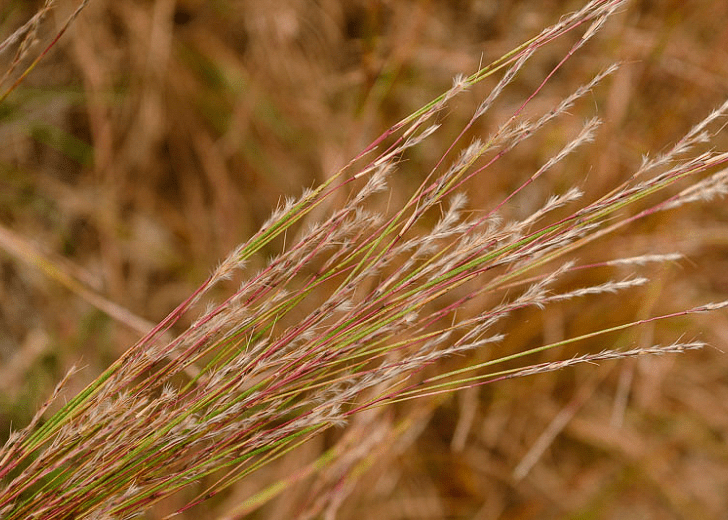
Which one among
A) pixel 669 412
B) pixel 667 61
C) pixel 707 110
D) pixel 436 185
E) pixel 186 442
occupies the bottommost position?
pixel 669 412

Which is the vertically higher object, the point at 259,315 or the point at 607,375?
the point at 259,315

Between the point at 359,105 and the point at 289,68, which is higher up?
the point at 289,68

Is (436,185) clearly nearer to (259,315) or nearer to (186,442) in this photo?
(259,315)

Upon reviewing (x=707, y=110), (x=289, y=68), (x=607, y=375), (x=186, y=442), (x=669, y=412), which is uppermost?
(x=289, y=68)

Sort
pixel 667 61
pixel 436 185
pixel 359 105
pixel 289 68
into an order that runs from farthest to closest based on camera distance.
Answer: pixel 289 68, pixel 667 61, pixel 359 105, pixel 436 185

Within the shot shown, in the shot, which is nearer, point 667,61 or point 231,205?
point 667,61

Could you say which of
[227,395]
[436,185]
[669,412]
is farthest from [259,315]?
[669,412]

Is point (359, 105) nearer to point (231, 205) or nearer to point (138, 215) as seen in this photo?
point (231, 205)

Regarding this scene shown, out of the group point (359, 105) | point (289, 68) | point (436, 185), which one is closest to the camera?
point (436, 185)

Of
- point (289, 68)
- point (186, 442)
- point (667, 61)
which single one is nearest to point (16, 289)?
point (289, 68)

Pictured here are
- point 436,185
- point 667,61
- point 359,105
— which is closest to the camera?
point 436,185
